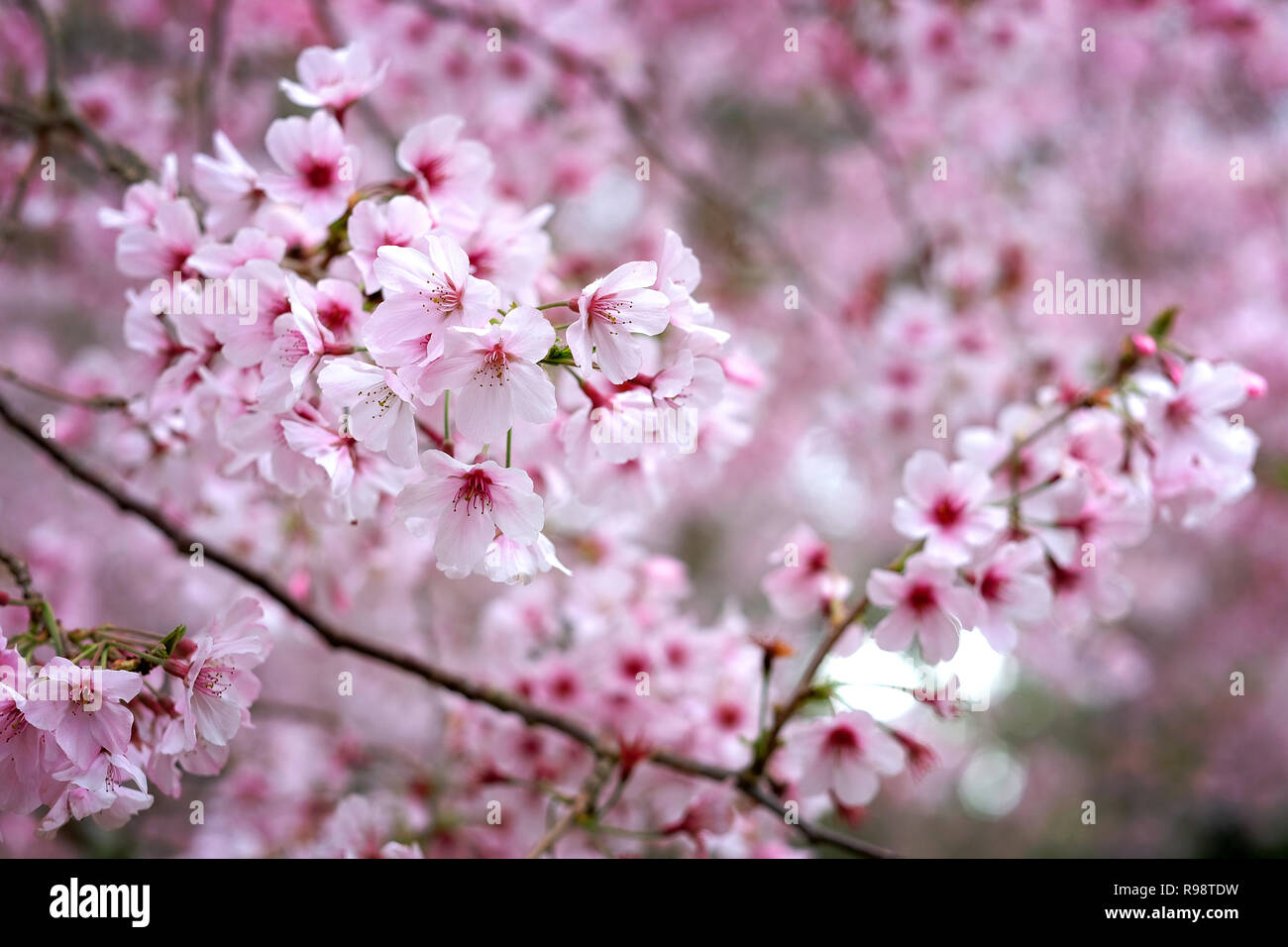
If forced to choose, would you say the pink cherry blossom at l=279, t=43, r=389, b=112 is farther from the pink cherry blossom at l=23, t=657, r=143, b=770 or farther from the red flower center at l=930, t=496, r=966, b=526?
the red flower center at l=930, t=496, r=966, b=526

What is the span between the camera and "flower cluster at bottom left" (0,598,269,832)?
0.92m

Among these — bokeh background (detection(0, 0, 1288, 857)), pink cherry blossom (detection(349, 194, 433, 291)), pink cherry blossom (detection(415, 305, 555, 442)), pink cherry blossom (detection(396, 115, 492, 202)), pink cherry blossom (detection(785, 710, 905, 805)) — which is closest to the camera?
pink cherry blossom (detection(415, 305, 555, 442))

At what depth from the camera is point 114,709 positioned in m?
0.93

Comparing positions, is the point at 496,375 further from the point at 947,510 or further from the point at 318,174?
the point at 947,510

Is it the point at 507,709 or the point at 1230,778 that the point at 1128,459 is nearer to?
the point at 507,709

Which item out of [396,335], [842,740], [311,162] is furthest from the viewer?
[842,740]

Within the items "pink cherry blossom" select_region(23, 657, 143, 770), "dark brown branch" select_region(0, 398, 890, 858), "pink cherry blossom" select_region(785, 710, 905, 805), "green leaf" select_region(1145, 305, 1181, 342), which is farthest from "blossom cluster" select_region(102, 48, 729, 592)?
"green leaf" select_region(1145, 305, 1181, 342)

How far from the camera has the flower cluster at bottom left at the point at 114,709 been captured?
0.92 metres

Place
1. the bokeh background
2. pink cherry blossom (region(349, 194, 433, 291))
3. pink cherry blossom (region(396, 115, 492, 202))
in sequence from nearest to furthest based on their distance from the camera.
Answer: pink cherry blossom (region(349, 194, 433, 291)) < pink cherry blossom (region(396, 115, 492, 202)) < the bokeh background

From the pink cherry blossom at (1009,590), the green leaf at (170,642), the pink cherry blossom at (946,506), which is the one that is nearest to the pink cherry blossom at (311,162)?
the green leaf at (170,642)

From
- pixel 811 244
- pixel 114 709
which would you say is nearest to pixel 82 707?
pixel 114 709
